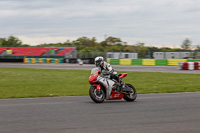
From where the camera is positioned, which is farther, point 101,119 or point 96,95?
point 96,95

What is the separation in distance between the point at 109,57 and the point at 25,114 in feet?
143

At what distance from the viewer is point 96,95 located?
924 cm

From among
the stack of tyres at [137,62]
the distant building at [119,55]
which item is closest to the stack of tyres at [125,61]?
the stack of tyres at [137,62]

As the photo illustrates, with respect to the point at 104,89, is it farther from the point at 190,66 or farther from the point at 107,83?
the point at 190,66

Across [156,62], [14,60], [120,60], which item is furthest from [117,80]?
[14,60]

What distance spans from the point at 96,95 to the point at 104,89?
13.3 inches

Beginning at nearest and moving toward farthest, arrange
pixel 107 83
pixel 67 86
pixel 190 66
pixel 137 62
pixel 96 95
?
1. pixel 96 95
2. pixel 107 83
3. pixel 67 86
4. pixel 190 66
5. pixel 137 62

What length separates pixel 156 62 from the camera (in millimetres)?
A: 42938

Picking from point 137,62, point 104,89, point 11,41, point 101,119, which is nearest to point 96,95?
point 104,89

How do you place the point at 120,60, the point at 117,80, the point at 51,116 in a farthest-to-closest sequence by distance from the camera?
the point at 120,60 < the point at 117,80 < the point at 51,116

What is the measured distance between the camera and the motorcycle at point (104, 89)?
9.15m

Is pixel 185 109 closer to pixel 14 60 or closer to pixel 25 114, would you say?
pixel 25 114

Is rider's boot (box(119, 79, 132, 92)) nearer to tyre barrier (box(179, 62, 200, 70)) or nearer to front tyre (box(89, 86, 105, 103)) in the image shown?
front tyre (box(89, 86, 105, 103))

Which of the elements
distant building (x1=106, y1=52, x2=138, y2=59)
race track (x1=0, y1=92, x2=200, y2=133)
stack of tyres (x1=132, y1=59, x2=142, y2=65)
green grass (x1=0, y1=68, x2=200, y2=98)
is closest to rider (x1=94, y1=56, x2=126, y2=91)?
race track (x1=0, y1=92, x2=200, y2=133)
